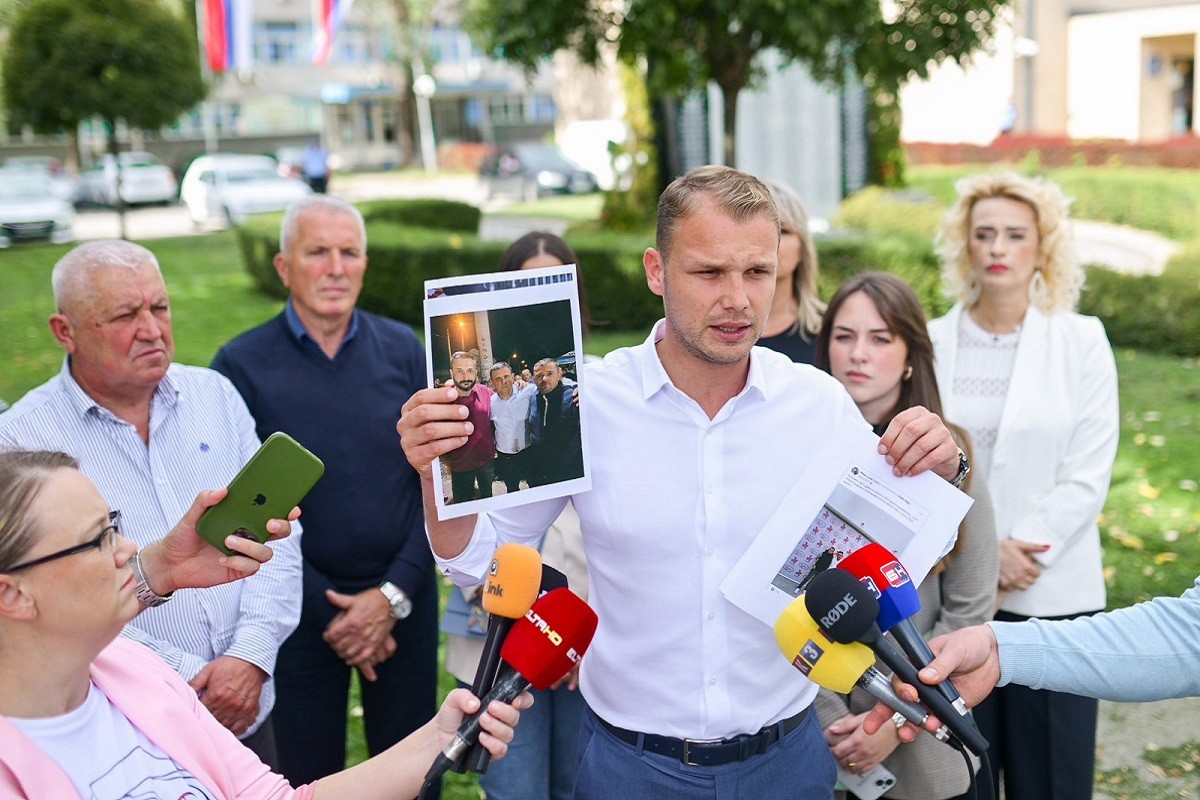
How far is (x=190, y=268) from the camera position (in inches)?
745

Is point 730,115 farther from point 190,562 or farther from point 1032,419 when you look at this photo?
point 190,562

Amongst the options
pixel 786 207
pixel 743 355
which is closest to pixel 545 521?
pixel 743 355

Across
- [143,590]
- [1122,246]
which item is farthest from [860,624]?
[1122,246]

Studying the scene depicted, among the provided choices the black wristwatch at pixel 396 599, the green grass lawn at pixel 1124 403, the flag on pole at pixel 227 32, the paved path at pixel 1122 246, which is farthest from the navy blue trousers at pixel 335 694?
the flag on pole at pixel 227 32

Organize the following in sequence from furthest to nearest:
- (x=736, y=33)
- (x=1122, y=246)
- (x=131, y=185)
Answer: (x=131, y=185) → (x=1122, y=246) → (x=736, y=33)

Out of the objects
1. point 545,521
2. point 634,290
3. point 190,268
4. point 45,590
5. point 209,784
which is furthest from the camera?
point 190,268

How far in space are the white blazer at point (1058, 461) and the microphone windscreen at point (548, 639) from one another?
2.20 meters

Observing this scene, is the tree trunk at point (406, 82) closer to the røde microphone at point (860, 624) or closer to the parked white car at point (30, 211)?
the parked white car at point (30, 211)

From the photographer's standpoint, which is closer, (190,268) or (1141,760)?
(1141,760)

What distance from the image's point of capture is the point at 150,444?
340 centimetres

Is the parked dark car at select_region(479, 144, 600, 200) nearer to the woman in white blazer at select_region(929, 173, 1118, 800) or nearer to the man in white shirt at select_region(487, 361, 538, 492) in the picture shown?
the woman in white blazer at select_region(929, 173, 1118, 800)

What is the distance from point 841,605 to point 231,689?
77.4 inches

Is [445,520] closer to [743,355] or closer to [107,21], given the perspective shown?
A: [743,355]

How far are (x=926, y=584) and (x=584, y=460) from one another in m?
1.36
